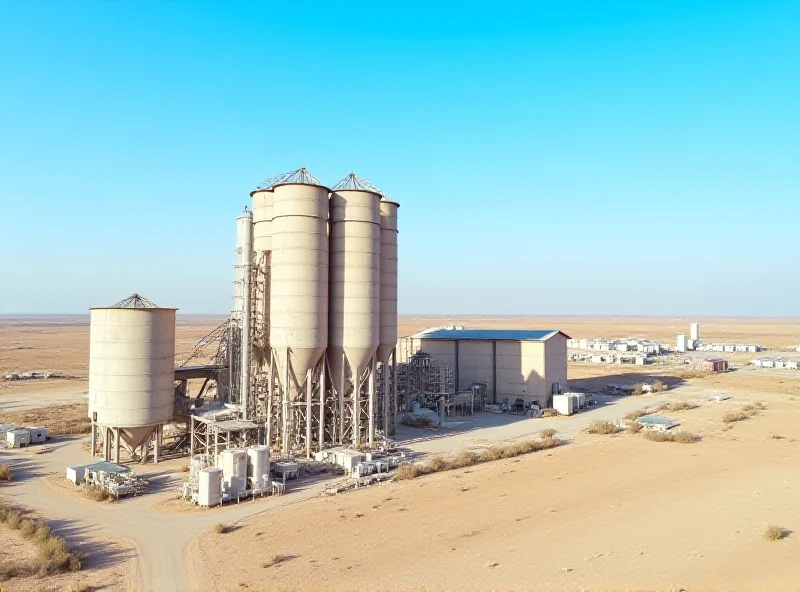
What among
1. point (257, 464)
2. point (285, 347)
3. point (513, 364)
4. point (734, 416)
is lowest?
point (734, 416)

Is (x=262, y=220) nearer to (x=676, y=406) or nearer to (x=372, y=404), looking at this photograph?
(x=372, y=404)

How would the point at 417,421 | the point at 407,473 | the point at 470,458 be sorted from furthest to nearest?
1. the point at 417,421
2. the point at 470,458
3. the point at 407,473

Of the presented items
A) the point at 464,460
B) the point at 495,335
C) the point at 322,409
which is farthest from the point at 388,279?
the point at 495,335

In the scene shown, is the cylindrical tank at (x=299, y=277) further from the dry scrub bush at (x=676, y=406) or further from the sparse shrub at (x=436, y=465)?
the dry scrub bush at (x=676, y=406)

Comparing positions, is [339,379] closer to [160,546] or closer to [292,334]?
[292,334]

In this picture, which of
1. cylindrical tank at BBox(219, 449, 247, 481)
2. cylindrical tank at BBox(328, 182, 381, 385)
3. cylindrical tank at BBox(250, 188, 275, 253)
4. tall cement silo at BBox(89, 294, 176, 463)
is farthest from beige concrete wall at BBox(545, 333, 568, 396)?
tall cement silo at BBox(89, 294, 176, 463)

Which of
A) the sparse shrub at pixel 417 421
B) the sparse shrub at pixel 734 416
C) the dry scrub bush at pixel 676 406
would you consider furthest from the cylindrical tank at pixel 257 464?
the dry scrub bush at pixel 676 406

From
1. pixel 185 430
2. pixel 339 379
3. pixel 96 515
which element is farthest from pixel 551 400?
pixel 96 515
